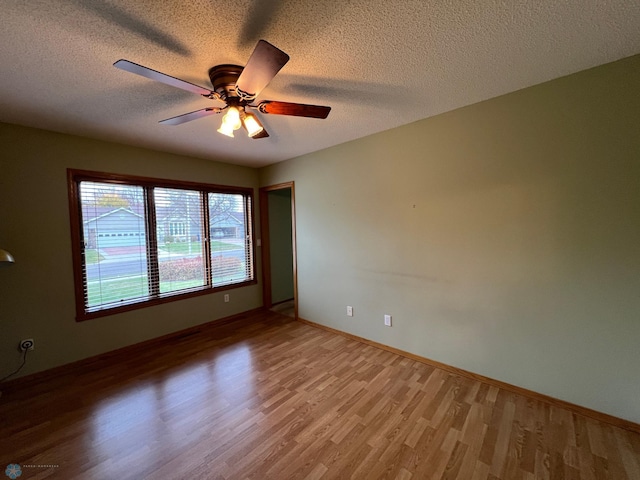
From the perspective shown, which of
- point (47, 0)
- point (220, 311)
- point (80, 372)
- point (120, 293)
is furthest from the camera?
point (220, 311)

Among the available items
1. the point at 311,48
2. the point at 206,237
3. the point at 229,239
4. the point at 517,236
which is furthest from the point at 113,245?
the point at 517,236

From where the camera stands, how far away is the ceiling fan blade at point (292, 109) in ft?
5.12

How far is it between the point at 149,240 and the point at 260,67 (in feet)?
8.93

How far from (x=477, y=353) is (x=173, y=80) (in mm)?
2969

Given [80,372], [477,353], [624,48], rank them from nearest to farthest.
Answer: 1. [624,48]
2. [477,353]
3. [80,372]

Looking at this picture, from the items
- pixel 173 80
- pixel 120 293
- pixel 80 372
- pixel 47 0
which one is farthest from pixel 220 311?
pixel 47 0

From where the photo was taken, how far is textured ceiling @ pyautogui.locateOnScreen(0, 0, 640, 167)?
1164mm

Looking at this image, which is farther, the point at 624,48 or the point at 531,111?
the point at 531,111

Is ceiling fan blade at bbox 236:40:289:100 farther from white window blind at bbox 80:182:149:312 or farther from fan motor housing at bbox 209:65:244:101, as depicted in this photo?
white window blind at bbox 80:182:149:312

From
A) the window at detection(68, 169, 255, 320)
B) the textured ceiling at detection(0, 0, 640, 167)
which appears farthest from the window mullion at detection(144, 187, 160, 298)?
the textured ceiling at detection(0, 0, 640, 167)

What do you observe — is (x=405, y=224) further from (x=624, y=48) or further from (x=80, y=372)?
(x=80, y=372)

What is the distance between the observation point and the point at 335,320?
3309 millimetres

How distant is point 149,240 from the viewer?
10.1 feet

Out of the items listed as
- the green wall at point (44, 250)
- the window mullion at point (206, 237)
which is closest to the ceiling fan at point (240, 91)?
the green wall at point (44, 250)
